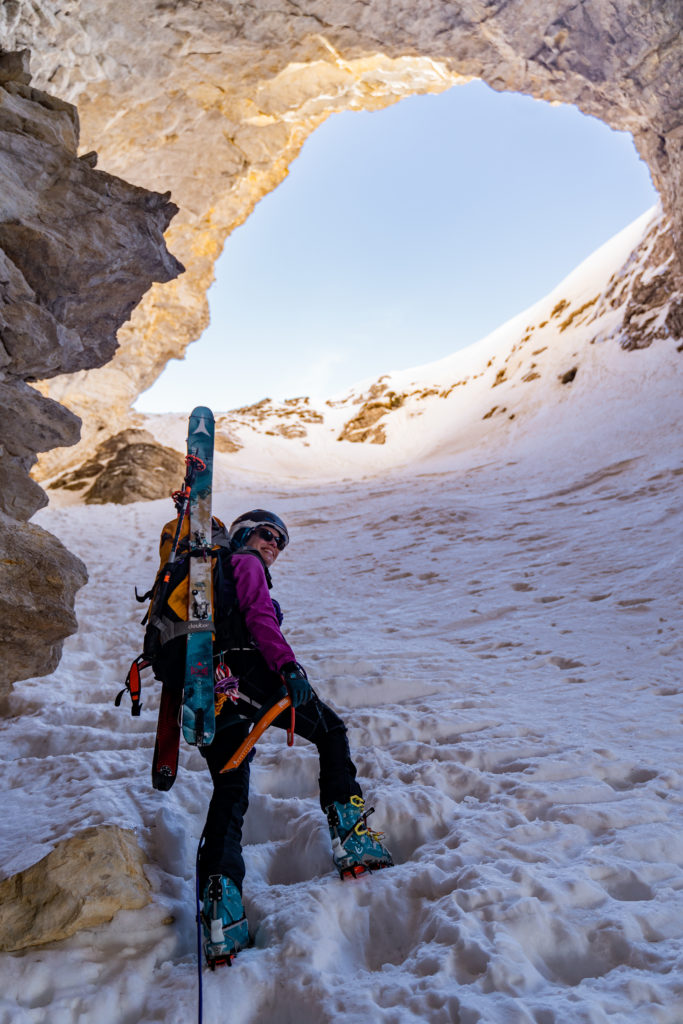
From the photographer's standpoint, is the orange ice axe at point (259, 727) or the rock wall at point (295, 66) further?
the rock wall at point (295, 66)

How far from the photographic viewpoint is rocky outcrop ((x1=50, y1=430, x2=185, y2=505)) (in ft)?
64.7

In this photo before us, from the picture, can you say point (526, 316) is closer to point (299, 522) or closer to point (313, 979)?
point (299, 522)

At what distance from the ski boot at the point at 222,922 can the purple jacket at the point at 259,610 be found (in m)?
0.91

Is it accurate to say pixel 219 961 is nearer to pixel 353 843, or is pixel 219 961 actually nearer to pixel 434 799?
pixel 353 843

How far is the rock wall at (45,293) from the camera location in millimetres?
4289

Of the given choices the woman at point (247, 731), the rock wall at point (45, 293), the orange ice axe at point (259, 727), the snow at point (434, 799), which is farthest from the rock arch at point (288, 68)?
the orange ice axe at point (259, 727)

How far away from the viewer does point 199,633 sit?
294 cm

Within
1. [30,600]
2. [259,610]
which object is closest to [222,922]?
[259,610]

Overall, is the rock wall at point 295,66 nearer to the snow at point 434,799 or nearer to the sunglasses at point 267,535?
the sunglasses at point 267,535

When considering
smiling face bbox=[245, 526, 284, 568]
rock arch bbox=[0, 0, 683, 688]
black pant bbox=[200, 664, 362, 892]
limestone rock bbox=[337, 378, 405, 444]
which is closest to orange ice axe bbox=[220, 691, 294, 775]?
black pant bbox=[200, 664, 362, 892]

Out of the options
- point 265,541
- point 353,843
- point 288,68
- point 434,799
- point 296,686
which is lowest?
point 353,843

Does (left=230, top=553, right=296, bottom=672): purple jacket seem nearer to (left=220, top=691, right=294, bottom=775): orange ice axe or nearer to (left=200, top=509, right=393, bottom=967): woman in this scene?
(left=200, top=509, right=393, bottom=967): woman

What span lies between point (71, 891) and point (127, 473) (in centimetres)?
1925

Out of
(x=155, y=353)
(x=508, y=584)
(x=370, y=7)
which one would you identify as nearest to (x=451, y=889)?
(x=508, y=584)
